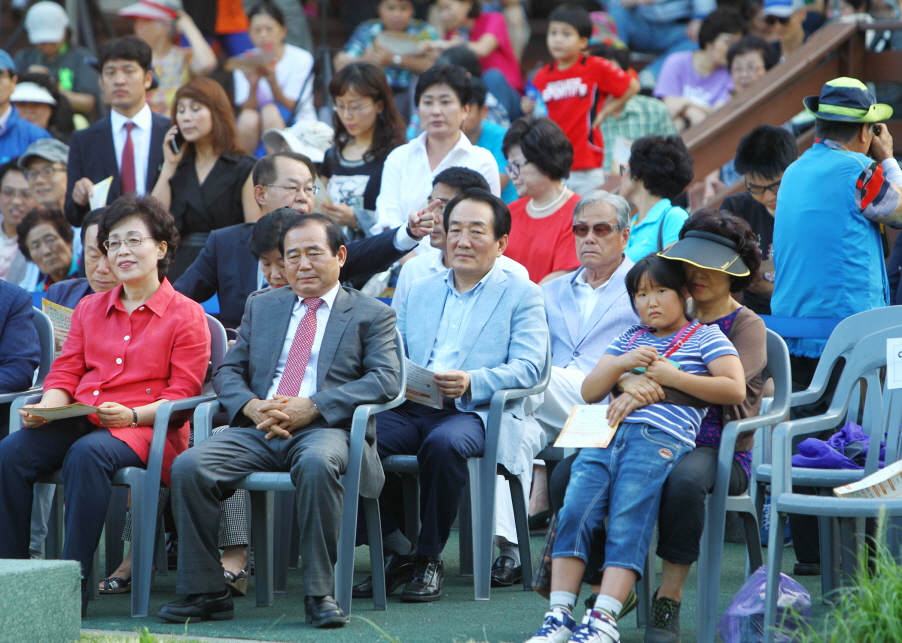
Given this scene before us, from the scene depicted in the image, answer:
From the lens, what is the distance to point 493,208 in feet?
15.6

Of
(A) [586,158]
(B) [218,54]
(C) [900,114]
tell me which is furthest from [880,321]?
(B) [218,54]

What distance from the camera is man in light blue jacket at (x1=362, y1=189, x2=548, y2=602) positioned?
4.35 metres

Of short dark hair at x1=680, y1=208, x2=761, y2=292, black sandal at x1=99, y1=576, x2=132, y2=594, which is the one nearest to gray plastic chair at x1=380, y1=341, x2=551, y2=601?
short dark hair at x1=680, y1=208, x2=761, y2=292

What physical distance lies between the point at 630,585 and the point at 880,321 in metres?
1.35

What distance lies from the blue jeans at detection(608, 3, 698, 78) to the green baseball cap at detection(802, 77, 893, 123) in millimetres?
5047

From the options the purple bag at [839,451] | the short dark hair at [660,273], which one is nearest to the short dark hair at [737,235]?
the short dark hair at [660,273]

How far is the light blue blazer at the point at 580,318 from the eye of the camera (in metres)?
4.98

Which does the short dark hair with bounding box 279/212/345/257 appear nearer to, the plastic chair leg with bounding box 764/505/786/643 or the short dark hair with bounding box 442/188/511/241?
the short dark hair with bounding box 442/188/511/241

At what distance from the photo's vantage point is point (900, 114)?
775 centimetres

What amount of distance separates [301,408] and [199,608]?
0.78 metres

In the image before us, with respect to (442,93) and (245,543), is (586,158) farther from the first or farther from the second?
(245,543)

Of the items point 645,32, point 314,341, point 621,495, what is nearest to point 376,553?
point 314,341

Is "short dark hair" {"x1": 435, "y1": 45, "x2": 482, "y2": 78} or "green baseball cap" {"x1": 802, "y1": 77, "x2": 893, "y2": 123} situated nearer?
"green baseball cap" {"x1": 802, "y1": 77, "x2": 893, "y2": 123}

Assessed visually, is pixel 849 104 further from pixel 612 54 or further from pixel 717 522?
pixel 612 54
